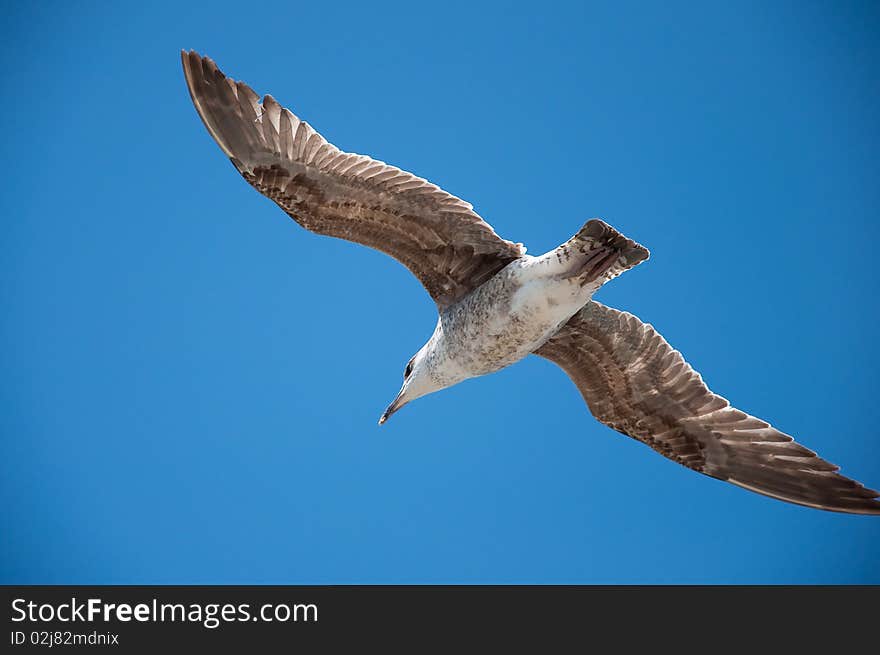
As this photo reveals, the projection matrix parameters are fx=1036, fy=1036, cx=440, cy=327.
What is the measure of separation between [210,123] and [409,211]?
1.83 meters

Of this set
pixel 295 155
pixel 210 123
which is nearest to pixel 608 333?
pixel 295 155

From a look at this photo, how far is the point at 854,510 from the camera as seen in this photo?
30.9 feet

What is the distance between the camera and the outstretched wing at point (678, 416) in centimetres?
955

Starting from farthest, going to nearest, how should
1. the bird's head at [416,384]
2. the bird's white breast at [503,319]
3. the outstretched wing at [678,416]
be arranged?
the bird's head at [416,384] → the outstretched wing at [678,416] → the bird's white breast at [503,319]

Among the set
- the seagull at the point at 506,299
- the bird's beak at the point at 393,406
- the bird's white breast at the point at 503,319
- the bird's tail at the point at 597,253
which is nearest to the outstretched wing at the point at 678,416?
the seagull at the point at 506,299

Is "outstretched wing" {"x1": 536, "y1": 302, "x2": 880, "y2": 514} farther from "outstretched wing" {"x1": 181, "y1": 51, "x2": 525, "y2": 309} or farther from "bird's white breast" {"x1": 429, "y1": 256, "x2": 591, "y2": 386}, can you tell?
"outstretched wing" {"x1": 181, "y1": 51, "x2": 525, "y2": 309}

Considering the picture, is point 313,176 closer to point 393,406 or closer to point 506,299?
point 506,299

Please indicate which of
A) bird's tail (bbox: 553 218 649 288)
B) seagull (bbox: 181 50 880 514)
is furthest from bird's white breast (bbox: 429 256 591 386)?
bird's tail (bbox: 553 218 649 288)

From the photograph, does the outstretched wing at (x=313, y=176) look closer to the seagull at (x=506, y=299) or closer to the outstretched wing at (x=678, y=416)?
the seagull at (x=506, y=299)

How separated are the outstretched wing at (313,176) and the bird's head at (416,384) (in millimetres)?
1381

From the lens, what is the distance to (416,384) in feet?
32.4

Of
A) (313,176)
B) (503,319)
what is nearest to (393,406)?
(503,319)

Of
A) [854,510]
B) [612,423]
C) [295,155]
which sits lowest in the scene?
[854,510]
